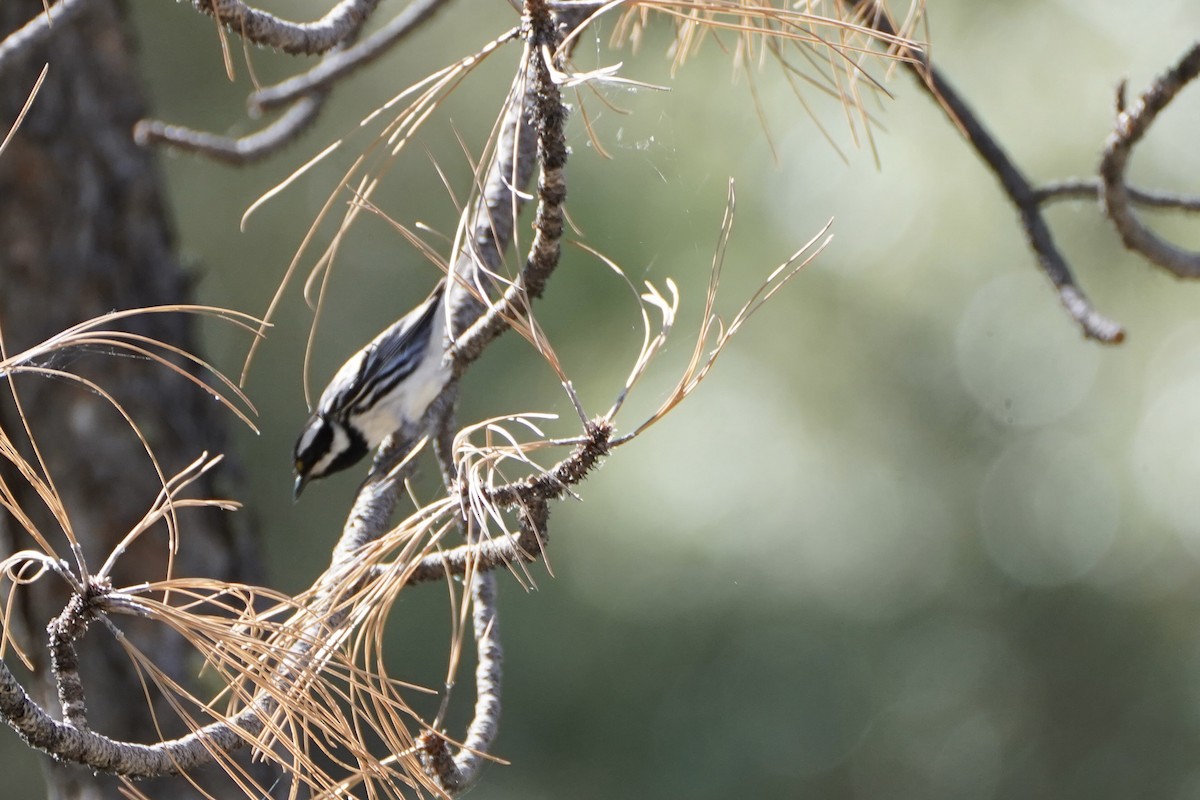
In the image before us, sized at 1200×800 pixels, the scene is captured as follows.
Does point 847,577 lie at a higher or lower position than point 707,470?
lower

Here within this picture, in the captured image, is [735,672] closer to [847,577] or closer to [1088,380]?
[847,577]

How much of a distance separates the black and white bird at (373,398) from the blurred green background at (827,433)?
1.45ft

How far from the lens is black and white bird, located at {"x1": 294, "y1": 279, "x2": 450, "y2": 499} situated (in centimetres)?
151

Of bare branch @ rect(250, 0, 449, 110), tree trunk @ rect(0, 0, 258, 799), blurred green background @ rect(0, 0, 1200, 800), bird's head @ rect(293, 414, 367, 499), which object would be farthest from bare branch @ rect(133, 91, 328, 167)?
blurred green background @ rect(0, 0, 1200, 800)

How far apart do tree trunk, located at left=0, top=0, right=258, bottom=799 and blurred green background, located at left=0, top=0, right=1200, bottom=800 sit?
66cm

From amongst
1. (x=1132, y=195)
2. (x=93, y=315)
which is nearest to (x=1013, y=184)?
(x=1132, y=195)

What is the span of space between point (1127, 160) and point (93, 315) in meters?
1.07

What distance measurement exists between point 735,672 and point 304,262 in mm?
1139

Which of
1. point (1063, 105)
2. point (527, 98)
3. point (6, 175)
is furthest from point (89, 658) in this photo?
point (1063, 105)

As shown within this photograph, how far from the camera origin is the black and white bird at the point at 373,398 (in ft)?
4.96

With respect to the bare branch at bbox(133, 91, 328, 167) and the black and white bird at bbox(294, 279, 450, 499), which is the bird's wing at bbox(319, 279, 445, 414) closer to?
the black and white bird at bbox(294, 279, 450, 499)

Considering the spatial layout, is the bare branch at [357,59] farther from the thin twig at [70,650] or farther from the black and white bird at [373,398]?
the thin twig at [70,650]

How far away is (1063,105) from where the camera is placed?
2.02 meters

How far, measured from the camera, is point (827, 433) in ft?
7.08
